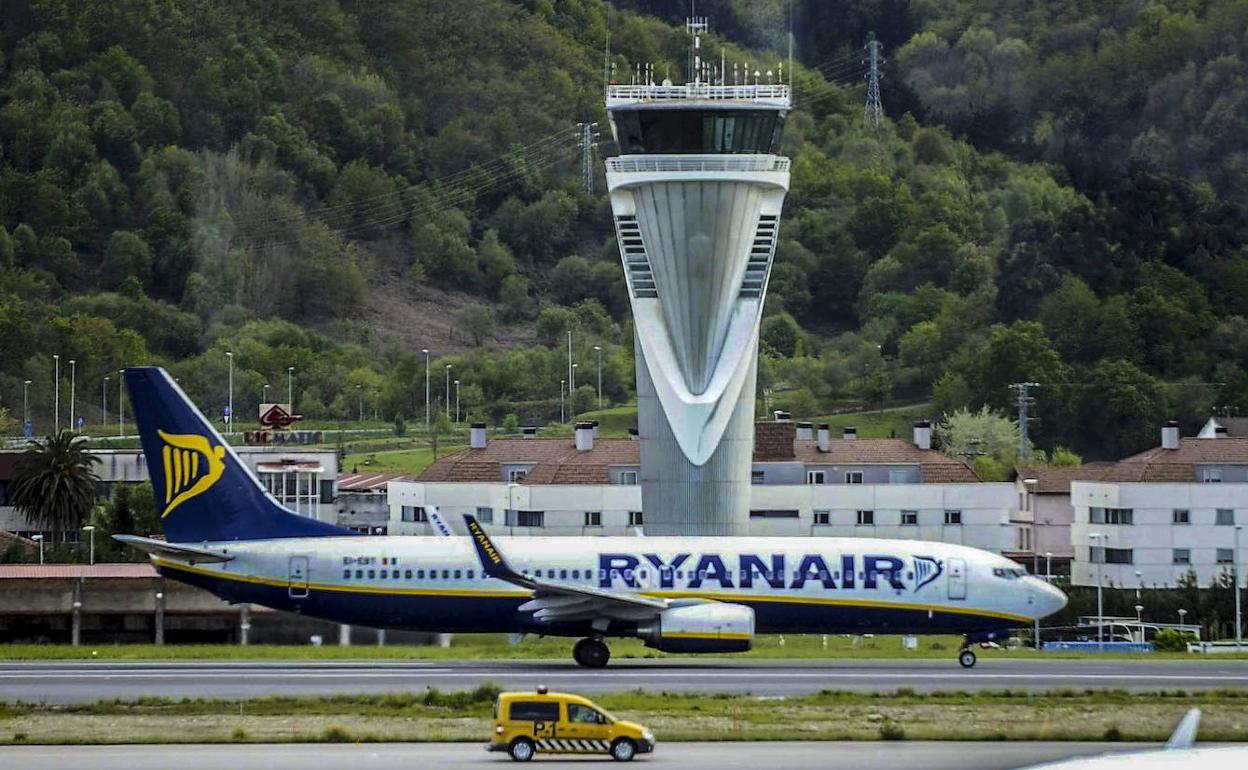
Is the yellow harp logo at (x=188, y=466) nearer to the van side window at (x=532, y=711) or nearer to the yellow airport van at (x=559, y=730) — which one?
the yellow airport van at (x=559, y=730)

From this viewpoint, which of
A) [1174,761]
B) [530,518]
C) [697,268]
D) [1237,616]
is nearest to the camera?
[1174,761]

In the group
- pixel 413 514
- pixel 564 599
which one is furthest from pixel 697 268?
pixel 564 599

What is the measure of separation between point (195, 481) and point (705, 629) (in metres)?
13.9

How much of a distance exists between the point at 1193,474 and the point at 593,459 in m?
26.1

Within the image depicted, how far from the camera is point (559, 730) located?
47625mm

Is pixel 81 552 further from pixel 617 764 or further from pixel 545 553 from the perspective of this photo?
pixel 617 764

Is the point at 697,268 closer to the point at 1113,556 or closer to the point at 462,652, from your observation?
the point at 462,652

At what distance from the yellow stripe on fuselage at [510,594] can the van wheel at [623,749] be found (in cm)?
2029

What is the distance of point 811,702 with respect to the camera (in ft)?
186

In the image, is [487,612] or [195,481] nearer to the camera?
[487,612]

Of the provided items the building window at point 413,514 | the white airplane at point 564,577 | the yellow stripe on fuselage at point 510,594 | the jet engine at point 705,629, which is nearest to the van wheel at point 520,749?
the jet engine at point 705,629

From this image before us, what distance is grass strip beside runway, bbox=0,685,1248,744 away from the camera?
Answer: 167 ft

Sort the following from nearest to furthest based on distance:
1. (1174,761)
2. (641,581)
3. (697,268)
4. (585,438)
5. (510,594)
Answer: (1174,761) → (641,581) → (510,594) → (697,268) → (585,438)

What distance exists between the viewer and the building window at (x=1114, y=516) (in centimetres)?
11406
